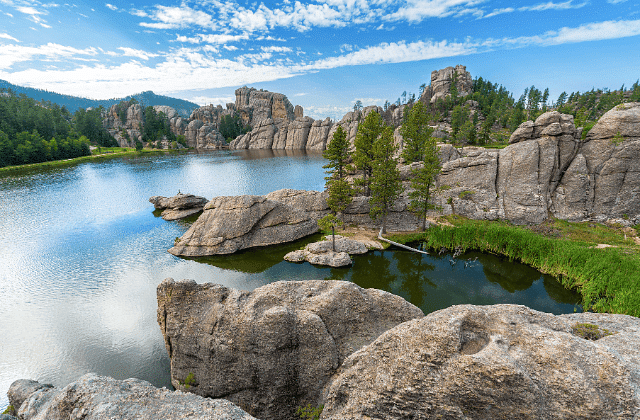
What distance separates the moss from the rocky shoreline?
0.10ft

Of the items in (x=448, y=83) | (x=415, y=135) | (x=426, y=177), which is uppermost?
(x=448, y=83)

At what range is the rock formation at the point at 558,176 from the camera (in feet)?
127

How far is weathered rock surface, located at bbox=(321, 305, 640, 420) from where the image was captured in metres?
5.91

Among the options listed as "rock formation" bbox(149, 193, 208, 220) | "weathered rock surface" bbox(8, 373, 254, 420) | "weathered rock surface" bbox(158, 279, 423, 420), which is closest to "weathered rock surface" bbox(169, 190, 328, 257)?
"rock formation" bbox(149, 193, 208, 220)

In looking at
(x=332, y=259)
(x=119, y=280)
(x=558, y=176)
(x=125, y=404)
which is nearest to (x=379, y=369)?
(x=125, y=404)

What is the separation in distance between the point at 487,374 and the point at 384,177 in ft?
105

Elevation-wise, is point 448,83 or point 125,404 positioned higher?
point 448,83

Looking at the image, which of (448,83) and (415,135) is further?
(448,83)

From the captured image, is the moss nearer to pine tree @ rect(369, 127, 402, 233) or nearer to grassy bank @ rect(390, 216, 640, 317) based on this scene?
grassy bank @ rect(390, 216, 640, 317)

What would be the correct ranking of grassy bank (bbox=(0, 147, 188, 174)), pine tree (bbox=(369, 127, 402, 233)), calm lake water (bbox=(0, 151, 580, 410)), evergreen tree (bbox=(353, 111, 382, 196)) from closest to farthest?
calm lake water (bbox=(0, 151, 580, 410)) → pine tree (bbox=(369, 127, 402, 233)) → evergreen tree (bbox=(353, 111, 382, 196)) → grassy bank (bbox=(0, 147, 188, 174))

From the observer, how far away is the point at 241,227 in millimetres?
36781

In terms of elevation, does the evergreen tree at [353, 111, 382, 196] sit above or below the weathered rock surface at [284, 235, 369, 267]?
above

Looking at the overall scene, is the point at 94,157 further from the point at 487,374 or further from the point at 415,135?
the point at 487,374

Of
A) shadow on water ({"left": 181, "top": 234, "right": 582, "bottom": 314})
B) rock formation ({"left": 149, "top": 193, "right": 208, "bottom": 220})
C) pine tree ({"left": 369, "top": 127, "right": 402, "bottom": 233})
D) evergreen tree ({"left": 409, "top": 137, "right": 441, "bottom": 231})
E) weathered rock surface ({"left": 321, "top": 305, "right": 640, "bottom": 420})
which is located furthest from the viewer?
rock formation ({"left": 149, "top": 193, "right": 208, "bottom": 220})
